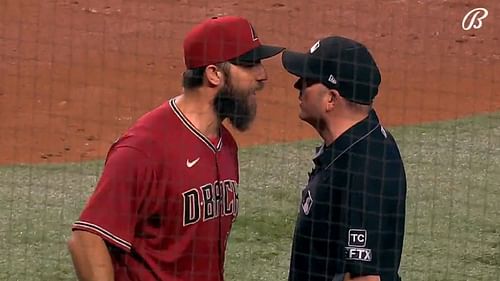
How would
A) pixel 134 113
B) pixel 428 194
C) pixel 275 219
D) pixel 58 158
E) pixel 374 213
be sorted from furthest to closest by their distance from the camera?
pixel 134 113
pixel 58 158
pixel 428 194
pixel 275 219
pixel 374 213

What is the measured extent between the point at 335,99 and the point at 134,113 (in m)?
6.10

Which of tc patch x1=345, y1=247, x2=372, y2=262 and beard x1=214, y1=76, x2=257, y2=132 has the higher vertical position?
beard x1=214, y1=76, x2=257, y2=132

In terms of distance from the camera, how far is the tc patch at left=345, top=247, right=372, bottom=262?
9.80 feet

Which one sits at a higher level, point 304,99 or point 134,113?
point 134,113

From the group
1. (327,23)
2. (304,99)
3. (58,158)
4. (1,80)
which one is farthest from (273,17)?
(304,99)

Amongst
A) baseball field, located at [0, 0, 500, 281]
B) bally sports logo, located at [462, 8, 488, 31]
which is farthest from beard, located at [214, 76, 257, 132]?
bally sports logo, located at [462, 8, 488, 31]

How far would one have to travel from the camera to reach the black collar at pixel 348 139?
308cm

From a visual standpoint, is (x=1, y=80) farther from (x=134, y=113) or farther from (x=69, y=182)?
(x=69, y=182)

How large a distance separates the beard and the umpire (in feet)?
0.56

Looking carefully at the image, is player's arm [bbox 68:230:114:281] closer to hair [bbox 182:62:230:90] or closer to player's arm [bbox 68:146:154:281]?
player's arm [bbox 68:146:154:281]

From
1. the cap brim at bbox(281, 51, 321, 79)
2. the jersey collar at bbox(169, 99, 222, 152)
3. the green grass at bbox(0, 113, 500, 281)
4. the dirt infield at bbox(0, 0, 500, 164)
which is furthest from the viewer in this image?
the dirt infield at bbox(0, 0, 500, 164)

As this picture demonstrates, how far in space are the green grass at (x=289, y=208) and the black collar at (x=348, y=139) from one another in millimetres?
2706

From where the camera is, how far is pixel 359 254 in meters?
2.99

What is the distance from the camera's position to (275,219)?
21.1 feet
